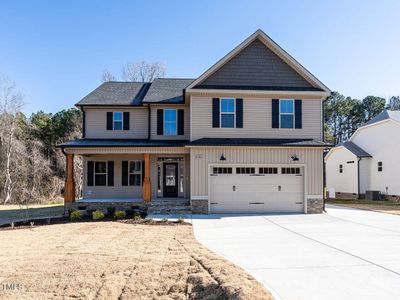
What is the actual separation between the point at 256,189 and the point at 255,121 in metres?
3.34

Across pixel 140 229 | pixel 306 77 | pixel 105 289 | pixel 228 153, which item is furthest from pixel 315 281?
pixel 306 77

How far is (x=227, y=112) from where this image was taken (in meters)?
16.0

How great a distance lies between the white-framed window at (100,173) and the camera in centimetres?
1789

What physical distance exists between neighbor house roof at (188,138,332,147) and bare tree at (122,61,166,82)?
76.2 feet

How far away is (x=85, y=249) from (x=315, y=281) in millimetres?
5590

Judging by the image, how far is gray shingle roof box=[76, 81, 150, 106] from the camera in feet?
59.7

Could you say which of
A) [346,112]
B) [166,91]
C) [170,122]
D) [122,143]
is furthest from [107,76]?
[346,112]

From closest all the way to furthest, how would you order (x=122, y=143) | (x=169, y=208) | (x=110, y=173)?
(x=169, y=208), (x=122, y=143), (x=110, y=173)

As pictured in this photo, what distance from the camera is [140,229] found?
38.1 ft

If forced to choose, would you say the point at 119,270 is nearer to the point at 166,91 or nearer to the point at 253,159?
the point at 253,159

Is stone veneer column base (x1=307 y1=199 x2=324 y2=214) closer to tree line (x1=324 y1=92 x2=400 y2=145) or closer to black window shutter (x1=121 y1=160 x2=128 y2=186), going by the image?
black window shutter (x1=121 y1=160 x2=128 y2=186)

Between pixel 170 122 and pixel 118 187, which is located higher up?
pixel 170 122

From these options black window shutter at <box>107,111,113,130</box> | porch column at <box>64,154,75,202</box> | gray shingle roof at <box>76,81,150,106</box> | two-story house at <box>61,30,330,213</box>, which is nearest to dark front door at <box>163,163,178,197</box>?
two-story house at <box>61,30,330,213</box>

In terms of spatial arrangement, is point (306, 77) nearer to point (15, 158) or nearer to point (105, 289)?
point (105, 289)
